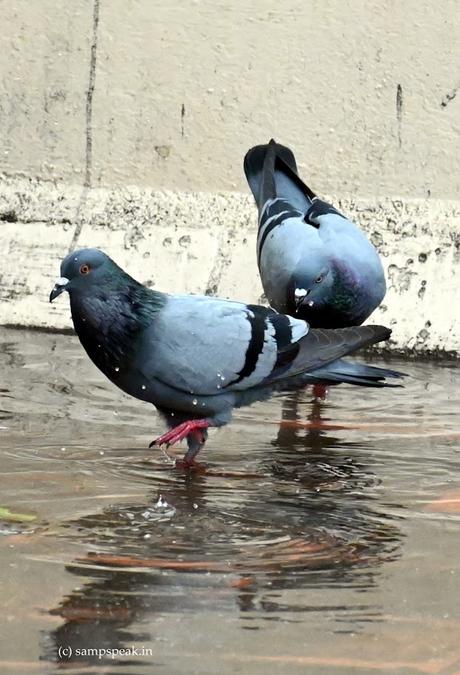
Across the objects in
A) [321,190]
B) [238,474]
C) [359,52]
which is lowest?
[238,474]

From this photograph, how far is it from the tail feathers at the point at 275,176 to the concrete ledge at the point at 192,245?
0.41 m

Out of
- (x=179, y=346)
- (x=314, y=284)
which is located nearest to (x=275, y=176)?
(x=314, y=284)

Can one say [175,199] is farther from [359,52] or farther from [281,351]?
[281,351]

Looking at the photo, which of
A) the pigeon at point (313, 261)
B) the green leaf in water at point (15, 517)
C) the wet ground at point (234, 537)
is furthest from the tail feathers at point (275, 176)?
the green leaf in water at point (15, 517)

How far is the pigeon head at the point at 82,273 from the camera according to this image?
4.29 metres

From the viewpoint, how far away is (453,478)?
4164 millimetres

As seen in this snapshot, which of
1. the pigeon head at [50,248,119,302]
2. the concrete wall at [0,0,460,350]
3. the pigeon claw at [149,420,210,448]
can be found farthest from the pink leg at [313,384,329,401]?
the pigeon head at [50,248,119,302]

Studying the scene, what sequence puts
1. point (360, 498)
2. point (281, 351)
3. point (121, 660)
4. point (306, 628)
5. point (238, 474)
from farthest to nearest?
point (281, 351) < point (238, 474) < point (360, 498) < point (306, 628) < point (121, 660)

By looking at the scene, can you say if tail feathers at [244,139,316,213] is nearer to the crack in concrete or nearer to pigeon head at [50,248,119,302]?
the crack in concrete

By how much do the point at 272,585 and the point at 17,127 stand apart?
422 cm

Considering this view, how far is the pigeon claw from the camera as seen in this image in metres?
4.30

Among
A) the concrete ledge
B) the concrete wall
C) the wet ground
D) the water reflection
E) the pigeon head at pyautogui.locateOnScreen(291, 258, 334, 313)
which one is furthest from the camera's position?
the concrete wall

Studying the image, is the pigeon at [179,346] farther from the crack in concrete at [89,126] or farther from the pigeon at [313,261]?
the crack in concrete at [89,126]

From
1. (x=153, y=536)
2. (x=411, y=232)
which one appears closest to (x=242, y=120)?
(x=411, y=232)
